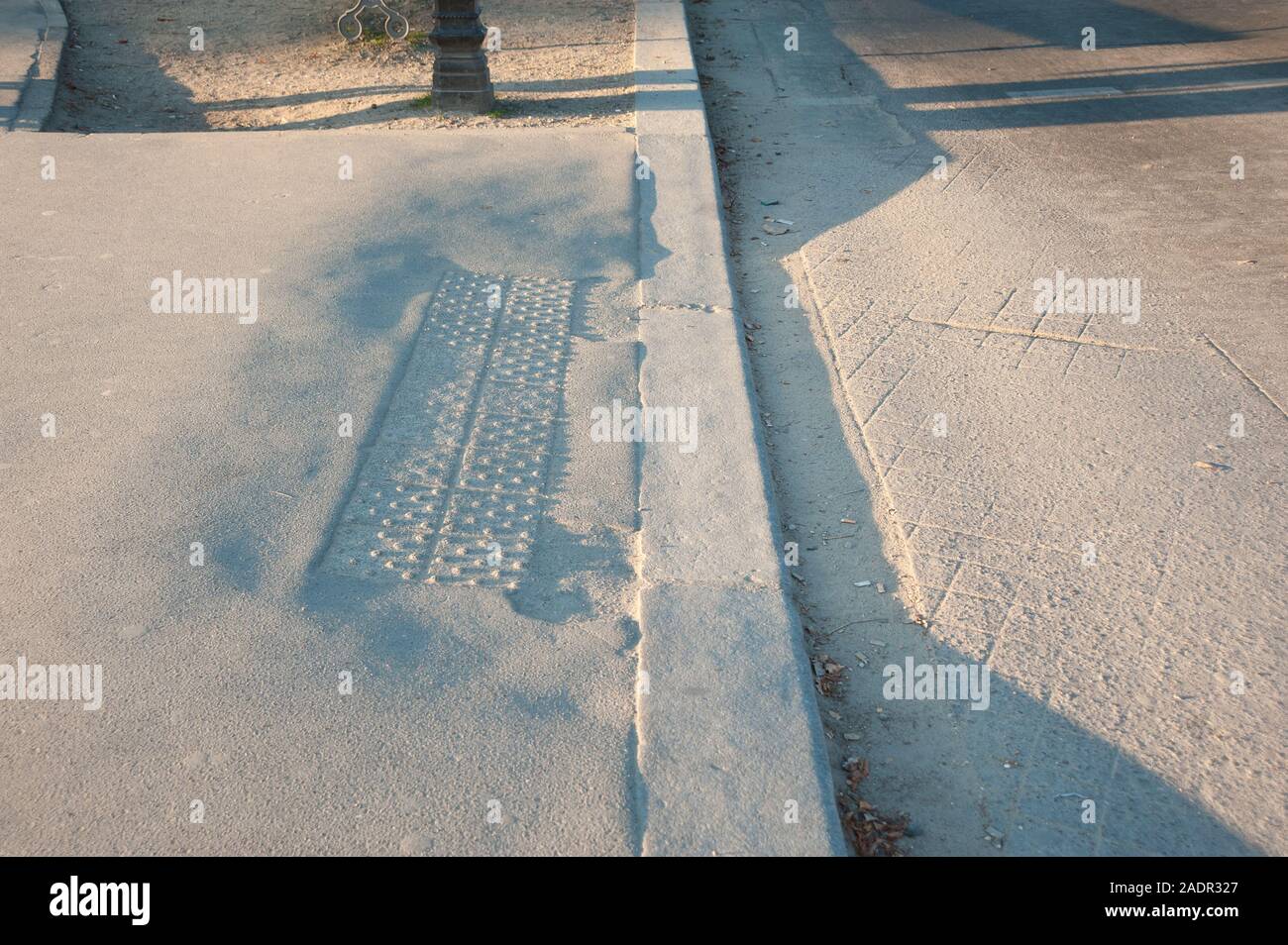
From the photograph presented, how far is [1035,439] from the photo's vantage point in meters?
4.59

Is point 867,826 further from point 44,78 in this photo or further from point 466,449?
point 44,78

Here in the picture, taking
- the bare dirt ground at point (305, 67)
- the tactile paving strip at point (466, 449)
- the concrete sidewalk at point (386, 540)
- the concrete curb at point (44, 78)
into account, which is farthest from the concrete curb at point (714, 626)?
the concrete curb at point (44, 78)

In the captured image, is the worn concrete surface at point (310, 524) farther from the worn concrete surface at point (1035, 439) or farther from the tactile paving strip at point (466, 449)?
the worn concrete surface at point (1035, 439)

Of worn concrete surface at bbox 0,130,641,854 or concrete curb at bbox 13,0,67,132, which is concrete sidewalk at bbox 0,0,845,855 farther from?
concrete curb at bbox 13,0,67,132

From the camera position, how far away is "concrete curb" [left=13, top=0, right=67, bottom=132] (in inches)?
329

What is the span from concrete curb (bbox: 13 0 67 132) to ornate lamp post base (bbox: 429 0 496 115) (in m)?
2.92

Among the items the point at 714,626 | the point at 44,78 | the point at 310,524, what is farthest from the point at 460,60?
the point at 714,626

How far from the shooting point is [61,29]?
34.7 ft

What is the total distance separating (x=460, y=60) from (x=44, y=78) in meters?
3.54

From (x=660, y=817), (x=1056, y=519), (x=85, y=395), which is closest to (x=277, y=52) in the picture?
(x=85, y=395)

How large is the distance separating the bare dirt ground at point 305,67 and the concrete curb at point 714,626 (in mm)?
3623

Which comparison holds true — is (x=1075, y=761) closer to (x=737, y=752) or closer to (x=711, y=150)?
(x=737, y=752)

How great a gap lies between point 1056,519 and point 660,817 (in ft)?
6.67
